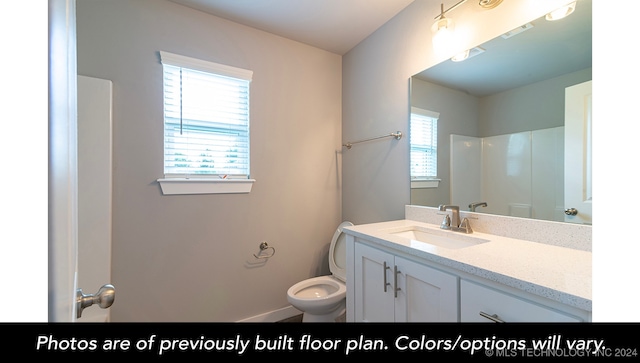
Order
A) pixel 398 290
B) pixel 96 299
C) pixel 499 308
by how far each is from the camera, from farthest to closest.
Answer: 1. pixel 398 290
2. pixel 499 308
3. pixel 96 299

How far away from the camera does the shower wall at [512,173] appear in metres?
1.04

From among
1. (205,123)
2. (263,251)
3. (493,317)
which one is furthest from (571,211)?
(205,123)

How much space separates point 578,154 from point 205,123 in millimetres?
2053

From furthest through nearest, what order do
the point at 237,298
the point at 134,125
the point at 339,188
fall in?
the point at 339,188, the point at 237,298, the point at 134,125

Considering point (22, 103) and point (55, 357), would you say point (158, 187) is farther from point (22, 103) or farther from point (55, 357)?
point (22, 103)

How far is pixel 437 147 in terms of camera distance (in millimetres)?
1532

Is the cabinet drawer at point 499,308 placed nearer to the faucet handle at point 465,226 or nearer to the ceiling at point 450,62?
the faucet handle at point 465,226

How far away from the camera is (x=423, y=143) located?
63.2 inches

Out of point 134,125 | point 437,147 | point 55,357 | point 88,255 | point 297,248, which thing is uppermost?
point 134,125

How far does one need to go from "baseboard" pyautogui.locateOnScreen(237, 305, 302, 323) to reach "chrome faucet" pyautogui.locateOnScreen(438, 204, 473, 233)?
1427 millimetres

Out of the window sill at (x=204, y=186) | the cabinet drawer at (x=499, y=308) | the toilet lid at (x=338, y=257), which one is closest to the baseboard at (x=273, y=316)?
the toilet lid at (x=338, y=257)

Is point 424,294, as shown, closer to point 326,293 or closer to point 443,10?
point 326,293
